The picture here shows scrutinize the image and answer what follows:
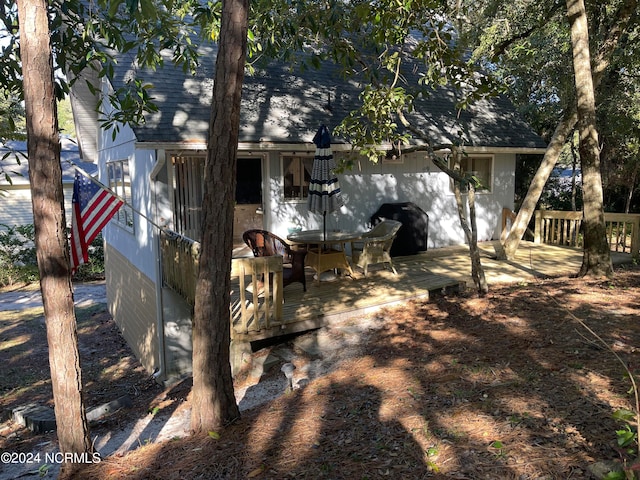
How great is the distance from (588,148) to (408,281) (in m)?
3.55

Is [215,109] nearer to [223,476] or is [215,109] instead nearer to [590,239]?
[223,476]

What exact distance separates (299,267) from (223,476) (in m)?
4.02

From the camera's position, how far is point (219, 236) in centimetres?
392

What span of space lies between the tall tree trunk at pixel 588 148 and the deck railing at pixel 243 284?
17.0 ft

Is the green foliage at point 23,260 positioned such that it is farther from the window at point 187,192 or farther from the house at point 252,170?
the window at point 187,192

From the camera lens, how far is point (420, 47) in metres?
6.70

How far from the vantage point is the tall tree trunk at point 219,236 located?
Result: 12.4 feet

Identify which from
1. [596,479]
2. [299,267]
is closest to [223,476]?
[596,479]

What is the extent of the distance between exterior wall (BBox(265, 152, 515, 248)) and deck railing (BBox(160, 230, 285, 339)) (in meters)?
2.48

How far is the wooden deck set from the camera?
6.65 m

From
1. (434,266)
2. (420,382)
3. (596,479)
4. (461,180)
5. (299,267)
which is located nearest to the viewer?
(596,479)

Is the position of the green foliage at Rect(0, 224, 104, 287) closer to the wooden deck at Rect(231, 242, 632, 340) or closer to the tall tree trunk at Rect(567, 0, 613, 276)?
the wooden deck at Rect(231, 242, 632, 340)

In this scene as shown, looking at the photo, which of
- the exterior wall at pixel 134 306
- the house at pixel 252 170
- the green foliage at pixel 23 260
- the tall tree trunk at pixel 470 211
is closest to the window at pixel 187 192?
the house at pixel 252 170

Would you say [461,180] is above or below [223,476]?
above
